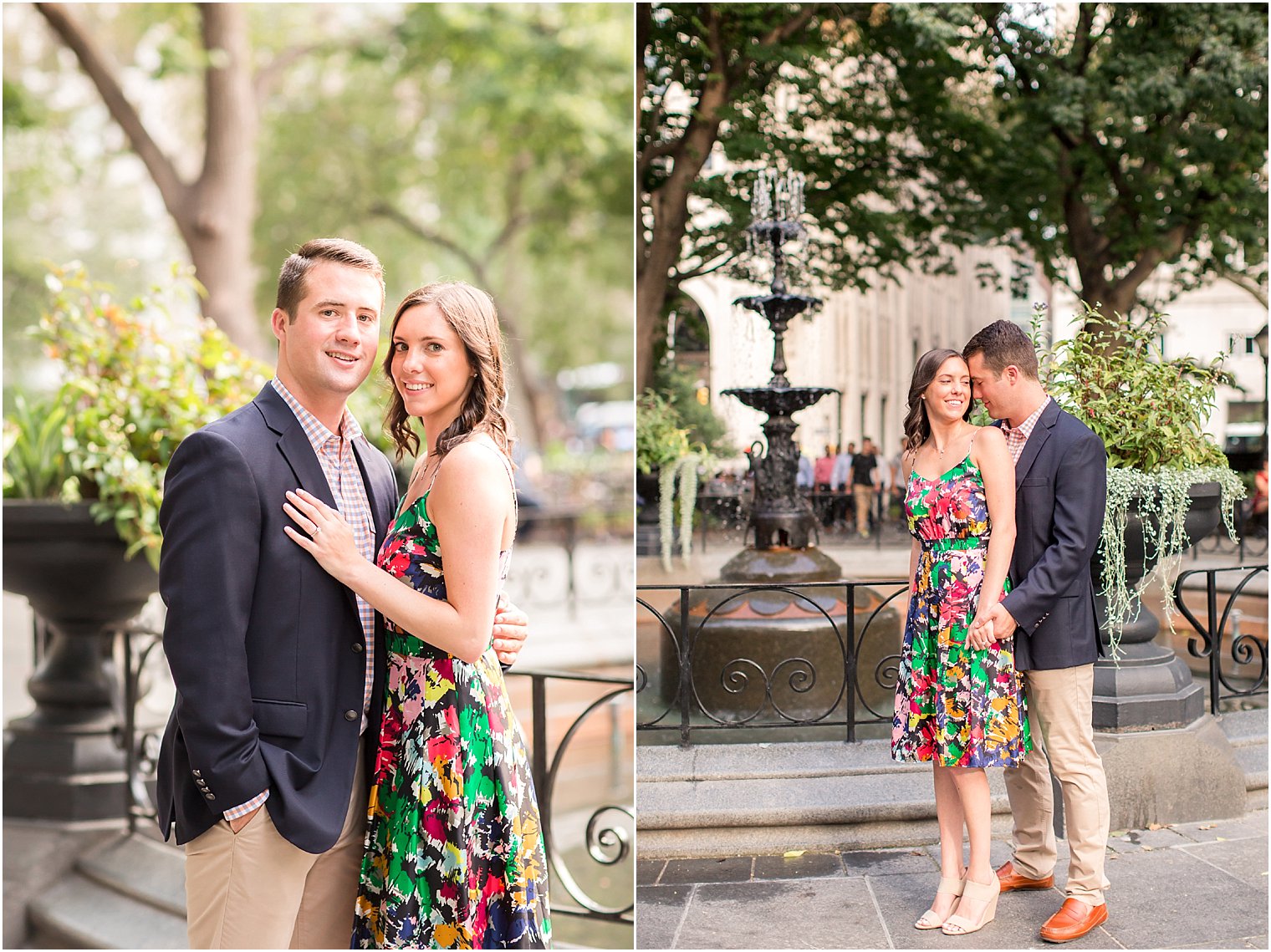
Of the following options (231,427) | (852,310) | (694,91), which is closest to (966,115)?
(852,310)

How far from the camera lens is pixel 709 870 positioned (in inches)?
171

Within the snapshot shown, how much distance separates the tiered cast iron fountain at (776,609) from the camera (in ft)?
19.2

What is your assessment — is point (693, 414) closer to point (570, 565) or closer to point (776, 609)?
point (570, 565)

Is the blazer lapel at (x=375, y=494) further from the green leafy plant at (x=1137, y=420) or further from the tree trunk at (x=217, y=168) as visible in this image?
the tree trunk at (x=217, y=168)

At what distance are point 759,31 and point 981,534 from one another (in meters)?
9.31

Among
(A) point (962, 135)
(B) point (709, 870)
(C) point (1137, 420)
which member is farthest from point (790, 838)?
(A) point (962, 135)

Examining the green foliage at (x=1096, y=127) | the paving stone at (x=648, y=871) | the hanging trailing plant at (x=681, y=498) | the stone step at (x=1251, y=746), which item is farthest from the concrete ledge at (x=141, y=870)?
the green foliage at (x=1096, y=127)

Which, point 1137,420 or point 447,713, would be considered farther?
point 1137,420

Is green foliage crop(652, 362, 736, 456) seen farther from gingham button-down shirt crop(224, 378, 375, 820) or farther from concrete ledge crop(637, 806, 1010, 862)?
gingham button-down shirt crop(224, 378, 375, 820)

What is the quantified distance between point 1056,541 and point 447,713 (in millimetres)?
2061

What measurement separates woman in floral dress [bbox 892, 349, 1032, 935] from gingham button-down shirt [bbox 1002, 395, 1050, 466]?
17 cm

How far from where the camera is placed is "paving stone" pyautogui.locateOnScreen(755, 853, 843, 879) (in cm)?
421

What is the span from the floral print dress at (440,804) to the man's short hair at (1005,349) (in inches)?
74.0

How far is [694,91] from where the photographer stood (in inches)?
431
